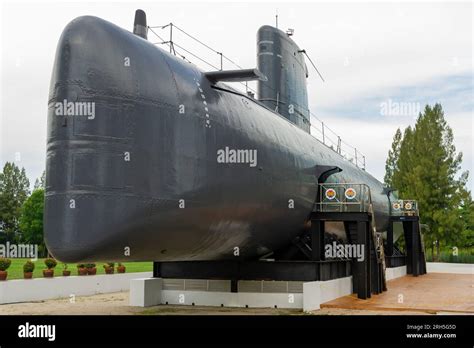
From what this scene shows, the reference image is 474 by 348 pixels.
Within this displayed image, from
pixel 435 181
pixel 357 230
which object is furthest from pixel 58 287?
pixel 435 181

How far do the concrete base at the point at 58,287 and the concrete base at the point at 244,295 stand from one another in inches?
214

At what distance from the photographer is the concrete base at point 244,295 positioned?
61.2 ft

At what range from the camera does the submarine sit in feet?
32.4

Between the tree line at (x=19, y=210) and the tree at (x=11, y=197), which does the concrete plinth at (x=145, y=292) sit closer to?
the tree line at (x=19, y=210)

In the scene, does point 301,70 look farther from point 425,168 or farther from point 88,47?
point 425,168

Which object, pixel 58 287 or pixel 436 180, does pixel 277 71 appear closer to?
pixel 58 287

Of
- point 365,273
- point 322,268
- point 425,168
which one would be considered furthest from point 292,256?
point 425,168

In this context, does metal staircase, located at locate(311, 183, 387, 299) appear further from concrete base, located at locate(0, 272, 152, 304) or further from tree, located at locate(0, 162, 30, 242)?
tree, located at locate(0, 162, 30, 242)

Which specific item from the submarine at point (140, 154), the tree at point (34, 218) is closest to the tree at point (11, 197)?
the tree at point (34, 218)

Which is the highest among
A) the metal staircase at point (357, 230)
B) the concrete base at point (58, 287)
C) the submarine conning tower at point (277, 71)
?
the submarine conning tower at point (277, 71)

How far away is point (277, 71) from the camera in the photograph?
23.3m

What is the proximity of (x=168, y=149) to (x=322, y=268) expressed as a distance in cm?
1046

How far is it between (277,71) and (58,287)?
44.6 ft
